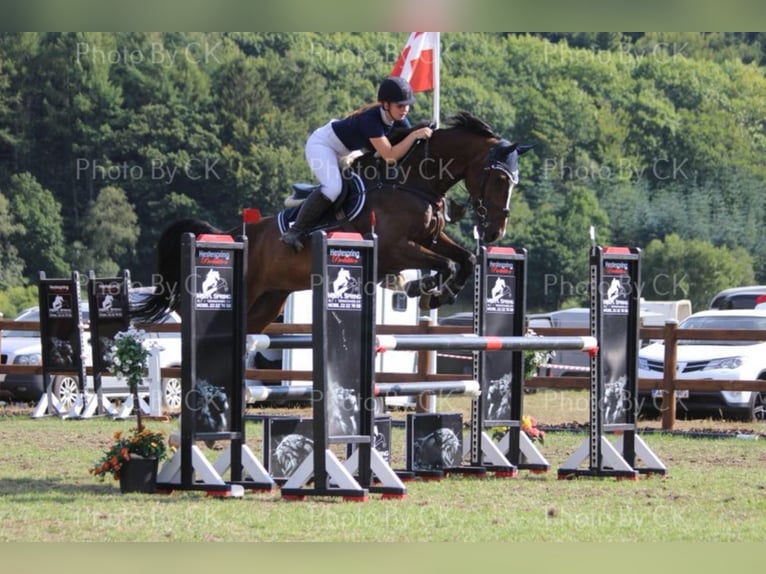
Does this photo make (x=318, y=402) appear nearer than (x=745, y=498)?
Yes

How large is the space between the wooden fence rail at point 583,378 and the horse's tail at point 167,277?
9.68 ft

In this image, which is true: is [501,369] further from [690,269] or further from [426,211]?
[690,269]

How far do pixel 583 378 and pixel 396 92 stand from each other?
6.28m

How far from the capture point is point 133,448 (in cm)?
700

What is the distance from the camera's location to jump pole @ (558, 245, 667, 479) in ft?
25.6

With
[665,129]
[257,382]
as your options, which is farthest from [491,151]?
[665,129]

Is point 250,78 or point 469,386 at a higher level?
point 250,78

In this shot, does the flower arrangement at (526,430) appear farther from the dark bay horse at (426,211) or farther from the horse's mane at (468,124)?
the horse's mane at (468,124)

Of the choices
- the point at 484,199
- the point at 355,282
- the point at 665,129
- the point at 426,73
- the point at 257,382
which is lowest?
the point at 257,382

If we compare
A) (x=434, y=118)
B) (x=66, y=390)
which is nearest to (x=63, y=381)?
(x=66, y=390)

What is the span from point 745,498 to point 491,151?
259 centimetres

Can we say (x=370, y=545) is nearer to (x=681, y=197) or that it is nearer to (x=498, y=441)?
(x=498, y=441)

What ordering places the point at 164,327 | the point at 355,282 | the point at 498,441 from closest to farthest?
the point at 355,282 → the point at 498,441 → the point at 164,327

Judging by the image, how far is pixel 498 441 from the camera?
8508mm
